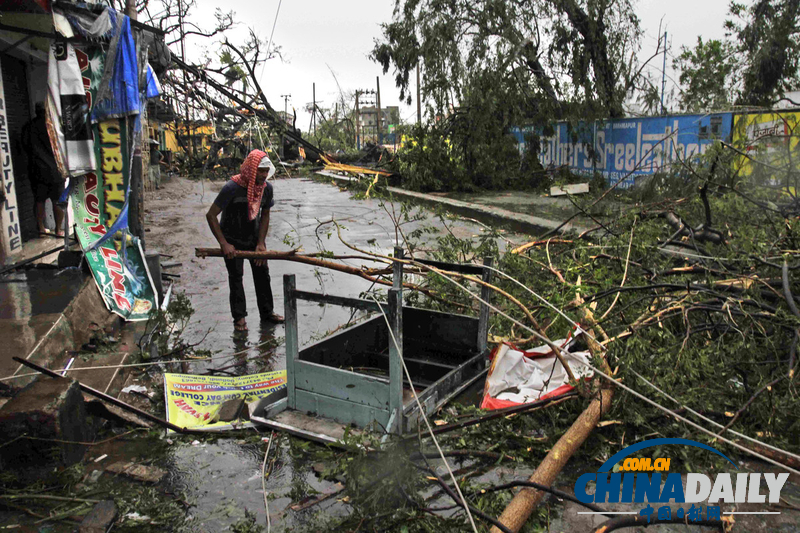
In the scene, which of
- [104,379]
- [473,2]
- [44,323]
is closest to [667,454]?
[104,379]

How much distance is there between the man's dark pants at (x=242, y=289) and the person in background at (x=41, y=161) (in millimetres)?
3361

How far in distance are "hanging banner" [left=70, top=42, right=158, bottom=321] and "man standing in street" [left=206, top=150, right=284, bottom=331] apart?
95 centimetres

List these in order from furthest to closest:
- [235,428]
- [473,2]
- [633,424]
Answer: [473,2], [235,428], [633,424]

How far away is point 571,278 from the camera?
4.86 metres

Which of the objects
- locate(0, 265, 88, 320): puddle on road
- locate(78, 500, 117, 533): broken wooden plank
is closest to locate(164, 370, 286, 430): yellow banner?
locate(78, 500, 117, 533): broken wooden plank

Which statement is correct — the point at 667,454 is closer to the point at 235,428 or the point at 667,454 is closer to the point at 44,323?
the point at 235,428

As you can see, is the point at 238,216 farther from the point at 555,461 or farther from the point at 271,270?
the point at 555,461

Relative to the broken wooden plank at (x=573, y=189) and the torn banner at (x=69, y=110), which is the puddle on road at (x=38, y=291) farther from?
the broken wooden plank at (x=573, y=189)

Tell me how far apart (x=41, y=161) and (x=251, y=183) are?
4041 mm

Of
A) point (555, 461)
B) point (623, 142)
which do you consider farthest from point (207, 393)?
point (623, 142)

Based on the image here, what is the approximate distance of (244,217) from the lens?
18.0 feet

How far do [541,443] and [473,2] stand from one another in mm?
14786

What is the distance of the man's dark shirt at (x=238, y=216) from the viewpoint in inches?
212

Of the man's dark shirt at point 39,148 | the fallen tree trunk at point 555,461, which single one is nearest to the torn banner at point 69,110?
the man's dark shirt at point 39,148
